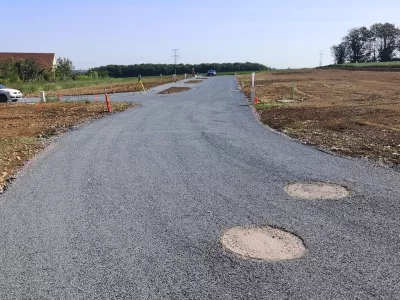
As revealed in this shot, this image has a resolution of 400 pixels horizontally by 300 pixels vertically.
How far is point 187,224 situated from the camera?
560cm

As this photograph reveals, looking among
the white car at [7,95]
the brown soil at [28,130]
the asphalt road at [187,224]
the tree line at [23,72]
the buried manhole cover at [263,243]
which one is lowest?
the buried manhole cover at [263,243]

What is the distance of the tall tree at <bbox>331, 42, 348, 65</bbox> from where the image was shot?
141750mm

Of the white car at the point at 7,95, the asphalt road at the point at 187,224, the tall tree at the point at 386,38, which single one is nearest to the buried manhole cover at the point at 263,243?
the asphalt road at the point at 187,224

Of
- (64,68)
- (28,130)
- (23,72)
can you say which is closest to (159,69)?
(64,68)

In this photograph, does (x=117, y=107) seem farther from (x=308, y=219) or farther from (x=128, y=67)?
(x=128, y=67)

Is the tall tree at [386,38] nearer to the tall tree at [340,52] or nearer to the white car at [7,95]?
the tall tree at [340,52]

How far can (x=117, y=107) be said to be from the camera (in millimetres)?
22625

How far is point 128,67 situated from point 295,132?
119 meters

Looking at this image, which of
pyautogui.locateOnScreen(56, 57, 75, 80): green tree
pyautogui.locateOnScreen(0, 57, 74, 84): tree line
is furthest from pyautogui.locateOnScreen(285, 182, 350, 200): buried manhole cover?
pyautogui.locateOnScreen(56, 57, 75, 80): green tree

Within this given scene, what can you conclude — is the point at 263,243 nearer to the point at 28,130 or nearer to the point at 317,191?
the point at 317,191

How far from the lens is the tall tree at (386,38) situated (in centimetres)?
13175

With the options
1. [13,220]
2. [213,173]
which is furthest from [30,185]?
[213,173]

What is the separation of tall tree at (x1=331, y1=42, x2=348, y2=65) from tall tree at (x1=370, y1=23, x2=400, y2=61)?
990 cm

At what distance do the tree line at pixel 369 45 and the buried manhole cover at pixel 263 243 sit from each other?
459 ft
